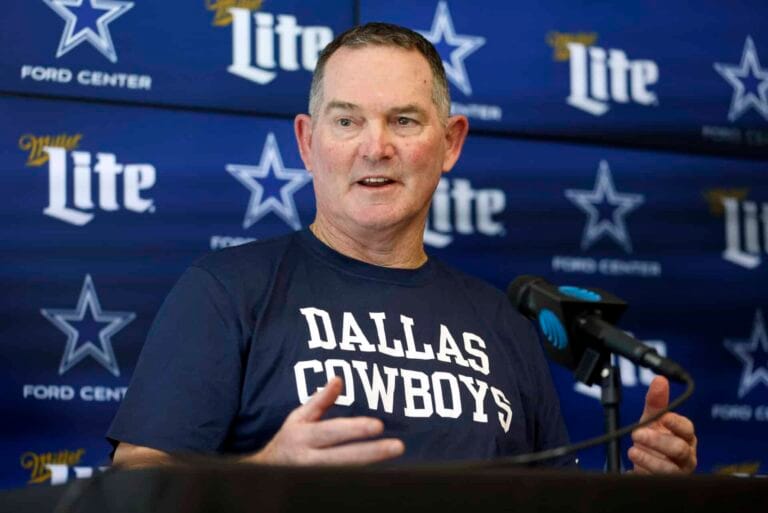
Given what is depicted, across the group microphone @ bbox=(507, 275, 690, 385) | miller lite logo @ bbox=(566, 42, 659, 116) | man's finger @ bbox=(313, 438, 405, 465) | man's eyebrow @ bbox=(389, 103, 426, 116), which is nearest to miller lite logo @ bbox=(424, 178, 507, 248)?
miller lite logo @ bbox=(566, 42, 659, 116)

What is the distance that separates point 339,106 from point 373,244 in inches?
10.8

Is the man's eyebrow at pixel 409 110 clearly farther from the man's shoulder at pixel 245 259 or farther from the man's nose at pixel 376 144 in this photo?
the man's shoulder at pixel 245 259

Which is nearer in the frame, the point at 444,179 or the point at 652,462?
the point at 652,462

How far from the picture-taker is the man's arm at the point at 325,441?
1.37 metres

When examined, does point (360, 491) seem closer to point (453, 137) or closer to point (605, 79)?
point (453, 137)

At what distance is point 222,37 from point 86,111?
0.39 m

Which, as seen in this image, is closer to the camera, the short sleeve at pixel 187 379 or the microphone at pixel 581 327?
the microphone at pixel 581 327

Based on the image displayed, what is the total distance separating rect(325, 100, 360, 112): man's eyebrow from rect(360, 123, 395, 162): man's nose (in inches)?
1.9

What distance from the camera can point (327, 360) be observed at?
7.13ft

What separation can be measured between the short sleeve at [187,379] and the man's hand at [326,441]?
0.44m

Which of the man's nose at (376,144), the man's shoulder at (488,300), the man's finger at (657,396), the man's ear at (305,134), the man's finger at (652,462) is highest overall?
the man's ear at (305,134)

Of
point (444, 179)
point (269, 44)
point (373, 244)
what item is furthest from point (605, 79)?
point (373, 244)

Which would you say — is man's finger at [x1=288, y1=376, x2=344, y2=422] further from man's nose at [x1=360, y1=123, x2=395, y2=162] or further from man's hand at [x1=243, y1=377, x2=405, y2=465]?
man's nose at [x1=360, y1=123, x2=395, y2=162]

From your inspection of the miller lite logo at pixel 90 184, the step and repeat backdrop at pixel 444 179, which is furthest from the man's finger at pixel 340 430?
the miller lite logo at pixel 90 184
